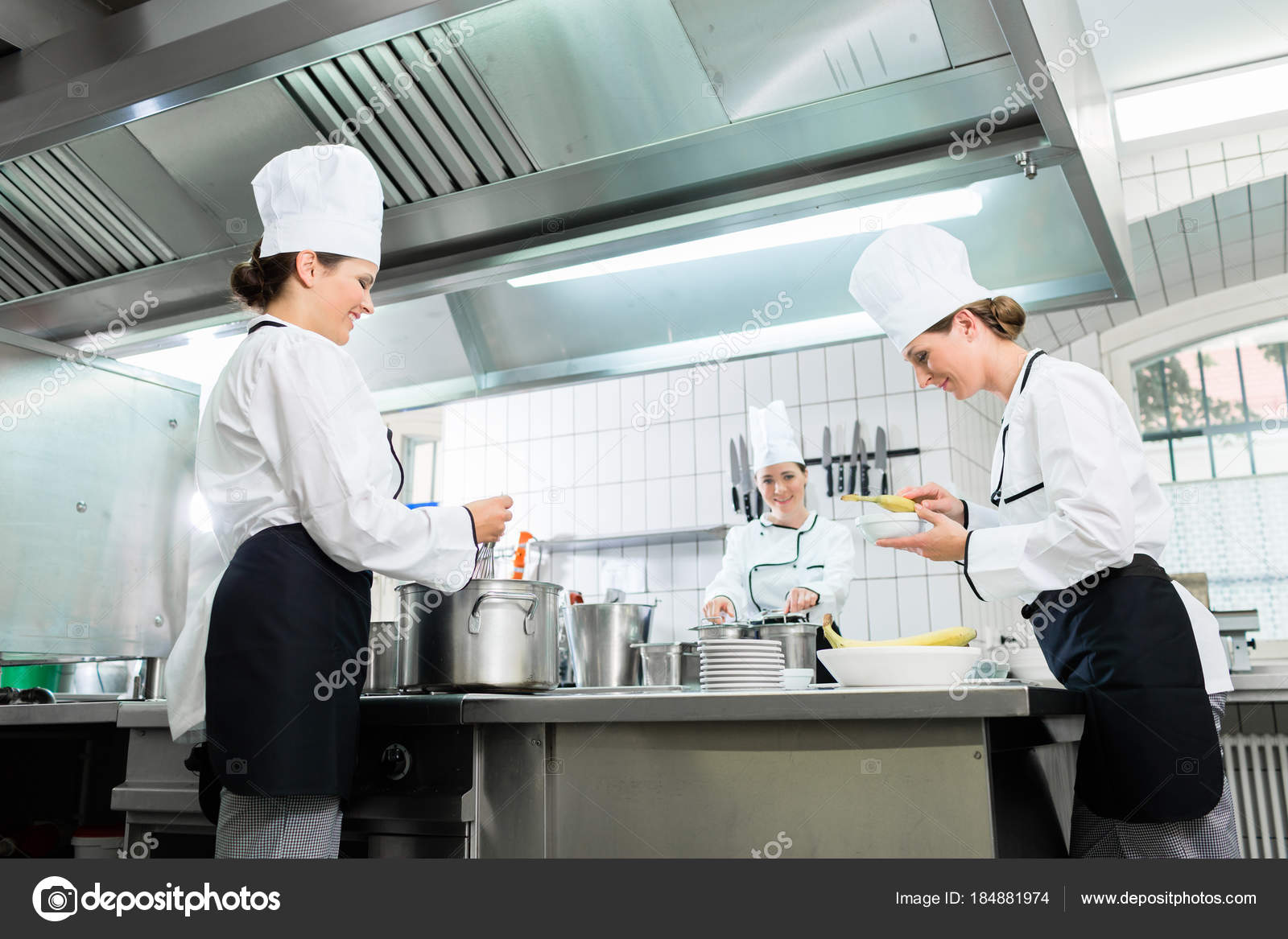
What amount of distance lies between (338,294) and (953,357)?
39.2 inches

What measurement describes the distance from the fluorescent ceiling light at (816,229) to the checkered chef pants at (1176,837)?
→ 3.39ft

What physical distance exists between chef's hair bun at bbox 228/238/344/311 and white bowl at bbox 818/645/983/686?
3.09ft

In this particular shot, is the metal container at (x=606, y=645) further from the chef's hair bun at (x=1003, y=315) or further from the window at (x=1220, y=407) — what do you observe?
the window at (x=1220, y=407)

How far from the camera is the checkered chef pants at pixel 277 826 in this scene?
1203 millimetres

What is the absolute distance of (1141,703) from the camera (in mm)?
1303

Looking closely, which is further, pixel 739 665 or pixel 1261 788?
pixel 1261 788

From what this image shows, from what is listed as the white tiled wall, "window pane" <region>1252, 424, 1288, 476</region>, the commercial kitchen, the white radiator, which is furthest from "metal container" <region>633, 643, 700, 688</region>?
"window pane" <region>1252, 424, 1288, 476</region>

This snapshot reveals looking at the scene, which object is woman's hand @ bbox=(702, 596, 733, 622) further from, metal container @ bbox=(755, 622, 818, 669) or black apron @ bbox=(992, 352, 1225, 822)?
black apron @ bbox=(992, 352, 1225, 822)

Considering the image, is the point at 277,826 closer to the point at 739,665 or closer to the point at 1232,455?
the point at 739,665

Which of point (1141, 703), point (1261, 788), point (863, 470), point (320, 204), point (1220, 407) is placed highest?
point (1220, 407)

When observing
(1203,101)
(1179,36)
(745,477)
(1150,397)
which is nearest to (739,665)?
(745,477)

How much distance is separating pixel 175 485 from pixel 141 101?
115 centimetres

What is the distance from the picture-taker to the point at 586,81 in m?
1.67
